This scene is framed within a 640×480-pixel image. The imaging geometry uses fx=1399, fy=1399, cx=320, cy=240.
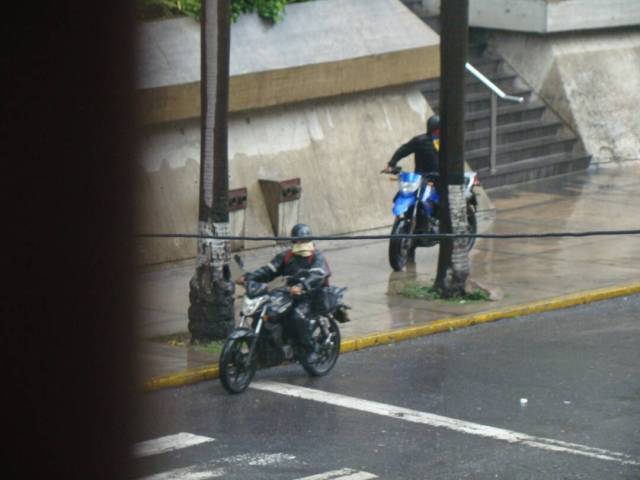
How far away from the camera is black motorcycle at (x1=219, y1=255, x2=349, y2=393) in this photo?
12.0 metres

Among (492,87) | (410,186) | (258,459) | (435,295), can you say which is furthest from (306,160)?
(258,459)

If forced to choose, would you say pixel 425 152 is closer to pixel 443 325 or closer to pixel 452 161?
pixel 452 161

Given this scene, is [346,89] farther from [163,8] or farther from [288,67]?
[163,8]

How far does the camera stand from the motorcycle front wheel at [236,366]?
1188cm

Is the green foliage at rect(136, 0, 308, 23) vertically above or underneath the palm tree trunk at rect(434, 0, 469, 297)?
above

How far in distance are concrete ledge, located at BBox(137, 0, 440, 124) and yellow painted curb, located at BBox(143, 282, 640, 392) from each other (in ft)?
14.5

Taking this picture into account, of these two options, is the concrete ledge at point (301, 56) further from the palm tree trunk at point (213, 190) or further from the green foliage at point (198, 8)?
the palm tree trunk at point (213, 190)

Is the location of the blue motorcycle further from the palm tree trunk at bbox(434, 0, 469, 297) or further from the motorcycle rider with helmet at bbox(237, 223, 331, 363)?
the motorcycle rider with helmet at bbox(237, 223, 331, 363)

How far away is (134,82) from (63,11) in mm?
905

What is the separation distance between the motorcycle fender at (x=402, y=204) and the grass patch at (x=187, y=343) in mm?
3858

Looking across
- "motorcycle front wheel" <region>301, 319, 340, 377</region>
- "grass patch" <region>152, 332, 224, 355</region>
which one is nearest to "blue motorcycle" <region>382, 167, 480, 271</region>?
"grass patch" <region>152, 332, 224, 355</region>

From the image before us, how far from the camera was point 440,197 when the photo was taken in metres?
15.8

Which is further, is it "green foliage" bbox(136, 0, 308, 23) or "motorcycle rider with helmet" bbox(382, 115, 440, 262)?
"green foliage" bbox(136, 0, 308, 23)

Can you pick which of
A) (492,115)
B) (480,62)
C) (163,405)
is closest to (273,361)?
(163,405)
